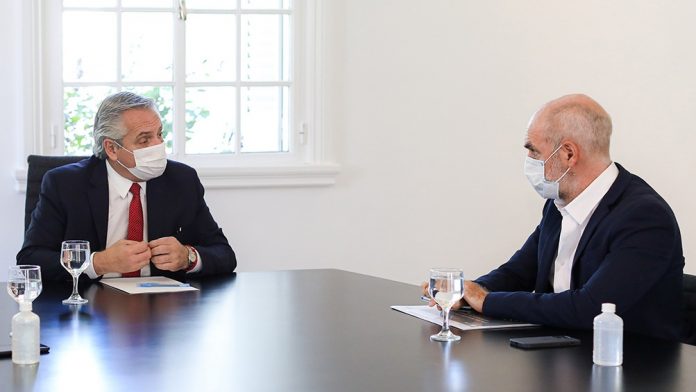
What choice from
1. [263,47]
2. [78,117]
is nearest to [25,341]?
[78,117]

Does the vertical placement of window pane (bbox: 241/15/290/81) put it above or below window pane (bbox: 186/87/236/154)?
above

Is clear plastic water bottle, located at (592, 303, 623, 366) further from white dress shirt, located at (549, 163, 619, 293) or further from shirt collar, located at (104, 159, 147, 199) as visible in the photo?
shirt collar, located at (104, 159, 147, 199)

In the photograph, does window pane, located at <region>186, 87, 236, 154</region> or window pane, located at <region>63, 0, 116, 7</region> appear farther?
window pane, located at <region>186, 87, 236, 154</region>

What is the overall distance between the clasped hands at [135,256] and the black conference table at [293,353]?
0.30 m

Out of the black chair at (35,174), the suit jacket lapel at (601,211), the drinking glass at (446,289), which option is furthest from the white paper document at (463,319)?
the black chair at (35,174)

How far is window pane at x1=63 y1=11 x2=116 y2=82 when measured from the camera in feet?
14.5

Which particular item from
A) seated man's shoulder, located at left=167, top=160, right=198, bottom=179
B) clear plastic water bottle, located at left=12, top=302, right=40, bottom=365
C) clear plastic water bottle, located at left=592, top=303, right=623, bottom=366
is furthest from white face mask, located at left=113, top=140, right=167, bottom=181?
clear plastic water bottle, located at left=592, top=303, right=623, bottom=366

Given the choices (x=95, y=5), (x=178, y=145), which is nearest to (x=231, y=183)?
(x=178, y=145)

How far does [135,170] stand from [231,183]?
4.20 ft

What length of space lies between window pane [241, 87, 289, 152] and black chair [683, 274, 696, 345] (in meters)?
2.58

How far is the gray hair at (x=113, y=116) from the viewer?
129 inches

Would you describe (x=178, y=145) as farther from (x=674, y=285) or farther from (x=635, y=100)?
(x=674, y=285)

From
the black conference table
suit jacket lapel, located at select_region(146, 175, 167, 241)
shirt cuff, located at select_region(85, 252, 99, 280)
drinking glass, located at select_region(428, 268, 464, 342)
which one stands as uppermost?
suit jacket lapel, located at select_region(146, 175, 167, 241)

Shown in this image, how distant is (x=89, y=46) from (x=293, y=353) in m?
2.92
